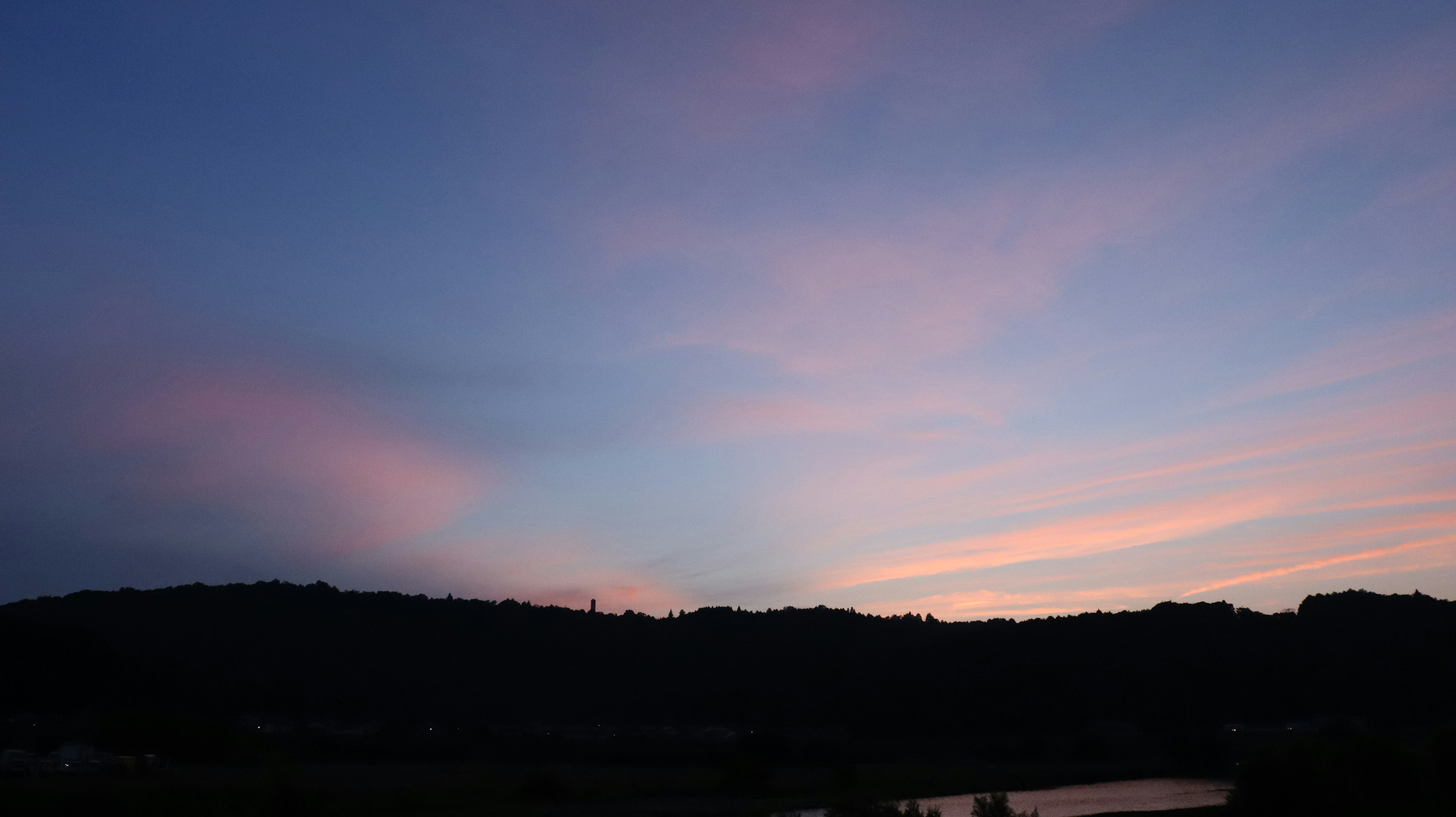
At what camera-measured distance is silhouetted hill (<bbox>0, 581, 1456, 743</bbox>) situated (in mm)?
112688

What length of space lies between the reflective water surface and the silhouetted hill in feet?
116

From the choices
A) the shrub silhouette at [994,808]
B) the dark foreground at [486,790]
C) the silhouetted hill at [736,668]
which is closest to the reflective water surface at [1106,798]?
the dark foreground at [486,790]

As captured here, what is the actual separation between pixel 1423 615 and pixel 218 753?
14499 centimetres

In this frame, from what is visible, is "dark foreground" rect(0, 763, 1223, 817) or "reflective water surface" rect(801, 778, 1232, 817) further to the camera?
"reflective water surface" rect(801, 778, 1232, 817)

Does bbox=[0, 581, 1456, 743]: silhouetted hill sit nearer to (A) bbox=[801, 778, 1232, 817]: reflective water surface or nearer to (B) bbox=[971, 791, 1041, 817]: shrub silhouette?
(A) bbox=[801, 778, 1232, 817]: reflective water surface

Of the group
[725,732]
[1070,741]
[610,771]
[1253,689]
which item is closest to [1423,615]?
[1253,689]

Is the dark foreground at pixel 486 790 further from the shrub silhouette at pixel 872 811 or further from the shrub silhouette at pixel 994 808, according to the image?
the shrub silhouette at pixel 994 808

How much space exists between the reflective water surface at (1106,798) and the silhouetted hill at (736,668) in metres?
35.3

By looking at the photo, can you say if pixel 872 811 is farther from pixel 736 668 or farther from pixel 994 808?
pixel 736 668

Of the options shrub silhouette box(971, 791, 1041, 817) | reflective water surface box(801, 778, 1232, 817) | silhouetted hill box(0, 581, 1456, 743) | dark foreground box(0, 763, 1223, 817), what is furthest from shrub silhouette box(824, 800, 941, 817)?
silhouetted hill box(0, 581, 1456, 743)

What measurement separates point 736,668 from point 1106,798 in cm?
9112

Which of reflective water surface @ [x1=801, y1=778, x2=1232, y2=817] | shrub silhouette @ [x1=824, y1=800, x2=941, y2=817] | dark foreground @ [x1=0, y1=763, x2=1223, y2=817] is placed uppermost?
shrub silhouette @ [x1=824, y1=800, x2=941, y2=817]

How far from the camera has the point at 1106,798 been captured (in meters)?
66.8

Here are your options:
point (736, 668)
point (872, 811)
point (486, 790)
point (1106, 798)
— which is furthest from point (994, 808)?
point (736, 668)
